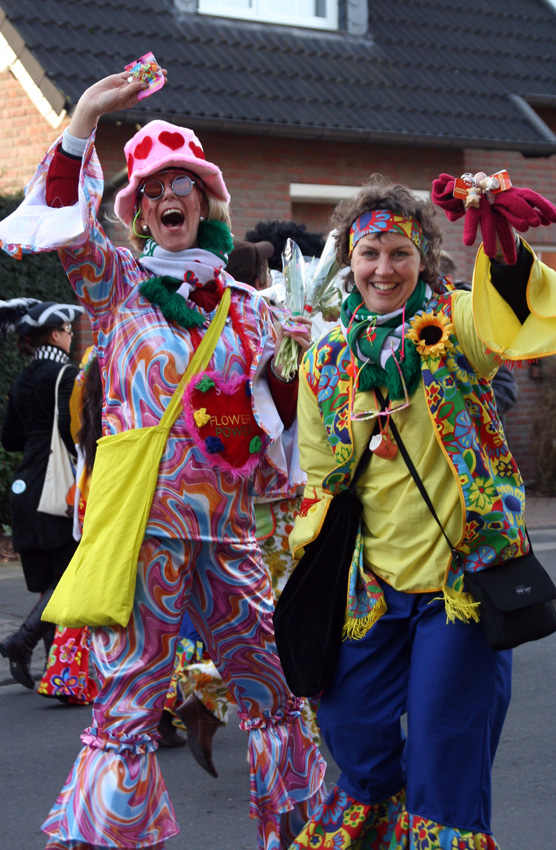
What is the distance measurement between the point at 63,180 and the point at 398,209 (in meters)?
0.95

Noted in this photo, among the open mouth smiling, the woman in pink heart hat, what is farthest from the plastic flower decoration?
the open mouth smiling

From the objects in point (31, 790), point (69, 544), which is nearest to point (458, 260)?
point (69, 544)

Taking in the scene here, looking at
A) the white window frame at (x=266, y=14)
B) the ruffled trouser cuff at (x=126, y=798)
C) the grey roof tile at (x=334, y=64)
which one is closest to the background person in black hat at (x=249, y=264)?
the ruffled trouser cuff at (x=126, y=798)

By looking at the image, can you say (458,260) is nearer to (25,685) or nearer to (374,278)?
(25,685)

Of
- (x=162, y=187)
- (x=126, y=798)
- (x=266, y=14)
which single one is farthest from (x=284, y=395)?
(x=266, y=14)

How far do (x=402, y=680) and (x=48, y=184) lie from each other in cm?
171

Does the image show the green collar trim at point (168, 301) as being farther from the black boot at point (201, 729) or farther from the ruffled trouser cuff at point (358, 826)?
the black boot at point (201, 729)

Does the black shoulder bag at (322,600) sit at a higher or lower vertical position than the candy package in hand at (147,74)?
lower

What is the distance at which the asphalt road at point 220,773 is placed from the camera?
13.7 ft

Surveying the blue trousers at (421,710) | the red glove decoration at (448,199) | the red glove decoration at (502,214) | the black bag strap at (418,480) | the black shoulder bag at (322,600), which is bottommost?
the blue trousers at (421,710)

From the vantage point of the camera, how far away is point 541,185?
1453 cm

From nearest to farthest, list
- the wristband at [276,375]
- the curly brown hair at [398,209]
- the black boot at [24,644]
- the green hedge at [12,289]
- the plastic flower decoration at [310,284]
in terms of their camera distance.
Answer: the curly brown hair at [398,209] < the wristband at [276,375] < the plastic flower decoration at [310,284] < the black boot at [24,644] < the green hedge at [12,289]

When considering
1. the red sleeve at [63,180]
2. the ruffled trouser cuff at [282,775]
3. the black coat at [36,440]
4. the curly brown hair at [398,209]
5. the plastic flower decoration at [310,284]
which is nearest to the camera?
the curly brown hair at [398,209]

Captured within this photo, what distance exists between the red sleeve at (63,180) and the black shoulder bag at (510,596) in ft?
3.66
